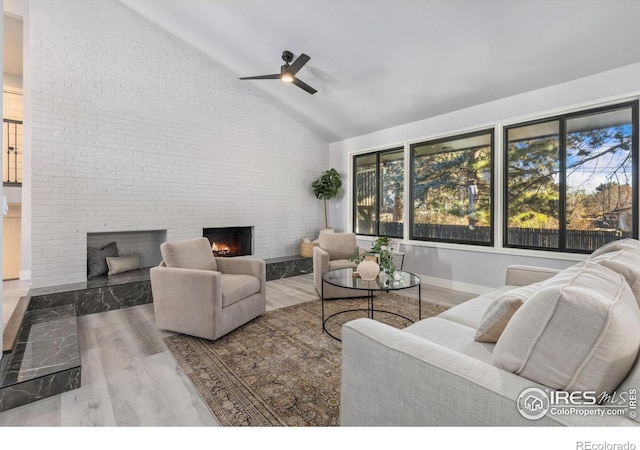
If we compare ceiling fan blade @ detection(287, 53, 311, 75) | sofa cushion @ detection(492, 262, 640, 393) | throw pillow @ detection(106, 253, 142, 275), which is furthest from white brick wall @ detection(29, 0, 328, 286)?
sofa cushion @ detection(492, 262, 640, 393)

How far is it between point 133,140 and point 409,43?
3.62 m

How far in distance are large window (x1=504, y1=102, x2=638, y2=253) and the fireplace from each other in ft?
12.8

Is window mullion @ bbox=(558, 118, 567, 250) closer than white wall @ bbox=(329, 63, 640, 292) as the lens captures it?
No

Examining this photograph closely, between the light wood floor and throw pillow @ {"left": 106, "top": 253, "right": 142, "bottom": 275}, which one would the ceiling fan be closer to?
throw pillow @ {"left": 106, "top": 253, "right": 142, "bottom": 275}

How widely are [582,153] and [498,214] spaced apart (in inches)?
40.7

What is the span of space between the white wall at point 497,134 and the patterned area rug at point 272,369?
1246 mm

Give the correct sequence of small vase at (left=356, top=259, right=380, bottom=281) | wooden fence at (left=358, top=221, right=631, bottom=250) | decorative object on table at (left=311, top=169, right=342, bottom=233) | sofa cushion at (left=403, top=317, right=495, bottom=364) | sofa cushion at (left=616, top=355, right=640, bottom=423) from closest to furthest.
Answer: sofa cushion at (left=616, top=355, right=640, bottom=423)
sofa cushion at (left=403, top=317, right=495, bottom=364)
small vase at (left=356, top=259, right=380, bottom=281)
wooden fence at (left=358, top=221, right=631, bottom=250)
decorative object on table at (left=311, top=169, right=342, bottom=233)

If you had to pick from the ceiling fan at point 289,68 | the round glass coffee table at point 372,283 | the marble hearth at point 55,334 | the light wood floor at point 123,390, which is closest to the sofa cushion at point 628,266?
the round glass coffee table at point 372,283

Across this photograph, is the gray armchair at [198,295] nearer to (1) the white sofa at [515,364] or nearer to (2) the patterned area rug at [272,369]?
(2) the patterned area rug at [272,369]

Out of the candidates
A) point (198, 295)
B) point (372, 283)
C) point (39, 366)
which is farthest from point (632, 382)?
point (39, 366)

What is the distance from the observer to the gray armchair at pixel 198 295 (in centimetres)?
258

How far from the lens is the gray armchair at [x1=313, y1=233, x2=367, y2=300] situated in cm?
375

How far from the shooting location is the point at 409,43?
338cm

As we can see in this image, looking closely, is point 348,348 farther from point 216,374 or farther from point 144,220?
point 144,220
